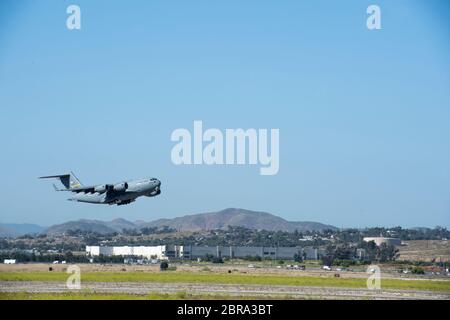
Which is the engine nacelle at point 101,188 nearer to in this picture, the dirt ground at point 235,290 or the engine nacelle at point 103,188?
the engine nacelle at point 103,188

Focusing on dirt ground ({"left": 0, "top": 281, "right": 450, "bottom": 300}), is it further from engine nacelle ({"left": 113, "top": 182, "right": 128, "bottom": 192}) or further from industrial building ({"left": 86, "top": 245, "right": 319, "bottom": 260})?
industrial building ({"left": 86, "top": 245, "right": 319, "bottom": 260})

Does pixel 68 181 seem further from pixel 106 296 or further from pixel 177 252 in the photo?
pixel 177 252

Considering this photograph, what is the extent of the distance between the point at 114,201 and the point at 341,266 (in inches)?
2622

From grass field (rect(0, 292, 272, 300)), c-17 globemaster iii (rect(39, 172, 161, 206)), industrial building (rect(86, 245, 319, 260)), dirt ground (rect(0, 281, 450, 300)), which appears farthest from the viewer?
industrial building (rect(86, 245, 319, 260))

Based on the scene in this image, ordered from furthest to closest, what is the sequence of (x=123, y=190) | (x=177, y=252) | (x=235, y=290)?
(x=177, y=252)
(x=123, y=190)
(x=235, y=290)

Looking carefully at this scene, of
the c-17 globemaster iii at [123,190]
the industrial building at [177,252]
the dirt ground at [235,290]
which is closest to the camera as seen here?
the dirt ground at [235,290]

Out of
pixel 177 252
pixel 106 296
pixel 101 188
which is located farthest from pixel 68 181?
pixel 177 252

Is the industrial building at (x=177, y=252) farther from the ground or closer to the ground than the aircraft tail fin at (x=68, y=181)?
closer to the ground

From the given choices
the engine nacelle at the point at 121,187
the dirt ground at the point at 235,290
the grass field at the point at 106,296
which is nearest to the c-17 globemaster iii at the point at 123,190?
the engine nacelle at the point at 121,187

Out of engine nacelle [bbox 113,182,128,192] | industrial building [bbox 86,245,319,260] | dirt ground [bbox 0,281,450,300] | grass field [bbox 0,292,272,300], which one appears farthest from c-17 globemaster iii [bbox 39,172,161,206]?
industrial building [bbox 86,245,319,260]

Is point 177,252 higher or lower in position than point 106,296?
higher

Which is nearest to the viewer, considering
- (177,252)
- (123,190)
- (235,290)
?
(235,290)

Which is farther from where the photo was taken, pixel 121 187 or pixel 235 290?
pixel 121 187
